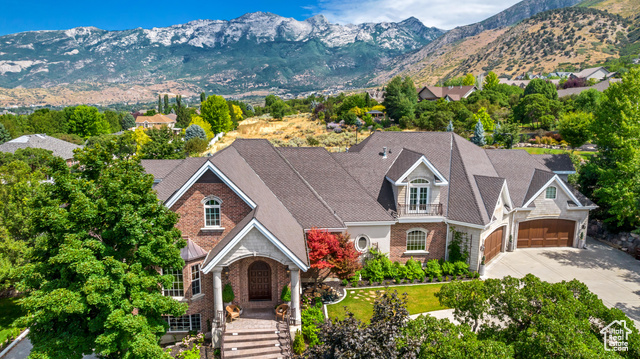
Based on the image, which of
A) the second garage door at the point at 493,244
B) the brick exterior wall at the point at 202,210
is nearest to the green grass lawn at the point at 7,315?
the brick exterior wall at the point at 202,210

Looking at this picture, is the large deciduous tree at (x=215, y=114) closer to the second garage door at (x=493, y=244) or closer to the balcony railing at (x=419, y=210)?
the balcony railing at (x=419, y=210)

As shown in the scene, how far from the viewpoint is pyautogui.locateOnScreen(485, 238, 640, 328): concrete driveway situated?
2164 cm

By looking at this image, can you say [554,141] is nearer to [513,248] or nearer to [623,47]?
[513,248]

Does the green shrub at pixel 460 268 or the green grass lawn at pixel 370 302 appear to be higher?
the green shrub at pixel 460 268

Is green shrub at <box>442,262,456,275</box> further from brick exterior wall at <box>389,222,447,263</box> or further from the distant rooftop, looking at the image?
the distant rooftop

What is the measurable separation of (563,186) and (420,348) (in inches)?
963

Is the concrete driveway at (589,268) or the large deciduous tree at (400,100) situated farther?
the large deciduous tree at (400,100)

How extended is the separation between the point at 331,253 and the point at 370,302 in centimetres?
388

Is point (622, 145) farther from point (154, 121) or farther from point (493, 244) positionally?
point (154, 121)

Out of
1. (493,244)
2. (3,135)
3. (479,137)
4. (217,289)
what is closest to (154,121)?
(3,135)

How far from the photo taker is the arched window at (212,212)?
17984 mm

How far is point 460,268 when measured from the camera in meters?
23.9

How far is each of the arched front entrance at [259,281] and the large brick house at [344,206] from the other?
0.05m

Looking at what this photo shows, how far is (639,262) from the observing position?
26188 millimetres
